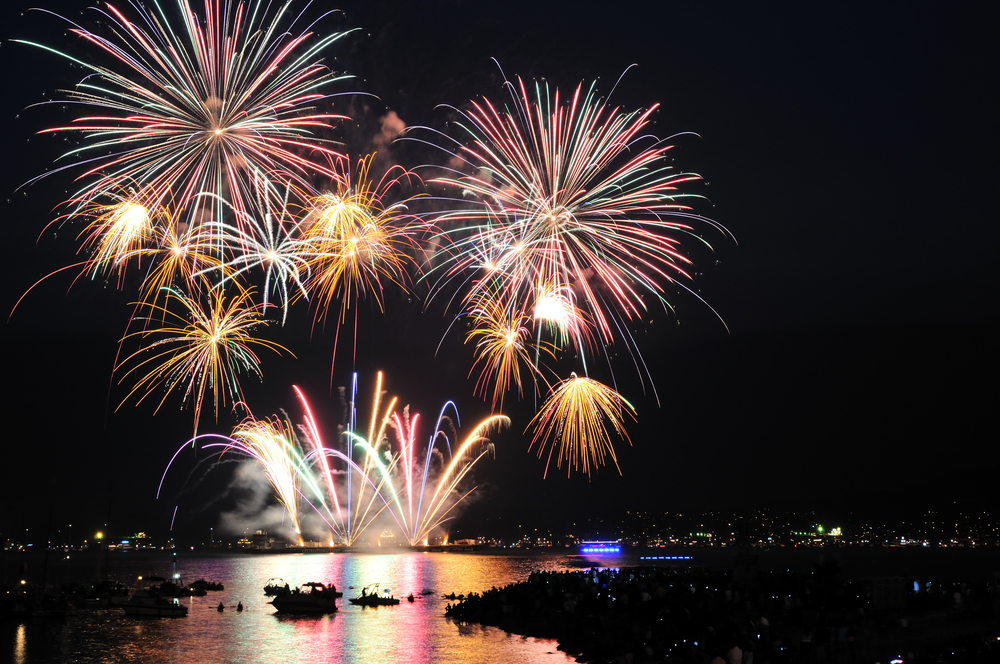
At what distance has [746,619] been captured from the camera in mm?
30516

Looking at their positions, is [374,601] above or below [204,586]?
below

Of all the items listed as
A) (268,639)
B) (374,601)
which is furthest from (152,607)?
(268,639)

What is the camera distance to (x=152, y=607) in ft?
173

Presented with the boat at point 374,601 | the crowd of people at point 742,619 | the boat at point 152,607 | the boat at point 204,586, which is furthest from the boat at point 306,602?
the boat at point 204,586

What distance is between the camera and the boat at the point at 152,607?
5250cm

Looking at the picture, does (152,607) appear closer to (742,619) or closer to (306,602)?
(306,602)

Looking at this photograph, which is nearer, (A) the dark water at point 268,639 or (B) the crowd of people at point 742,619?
(B) the crowd of people at point 742,619

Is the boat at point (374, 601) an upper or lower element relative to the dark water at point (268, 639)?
lower

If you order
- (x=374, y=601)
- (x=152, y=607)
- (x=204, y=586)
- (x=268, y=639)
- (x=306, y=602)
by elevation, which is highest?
(x=152, y=607)

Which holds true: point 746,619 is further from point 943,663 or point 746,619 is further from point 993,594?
point 993,594

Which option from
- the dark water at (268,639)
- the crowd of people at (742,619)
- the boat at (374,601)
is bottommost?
the boat at (374,601)

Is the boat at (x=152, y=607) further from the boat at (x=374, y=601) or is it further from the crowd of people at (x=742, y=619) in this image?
the crowd of people at (x=742, y=619)

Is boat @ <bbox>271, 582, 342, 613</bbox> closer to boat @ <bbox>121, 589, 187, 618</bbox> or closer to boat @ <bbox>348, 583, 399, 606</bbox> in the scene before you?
boat @ <bbox>348, 583, 399, 606</bbox>

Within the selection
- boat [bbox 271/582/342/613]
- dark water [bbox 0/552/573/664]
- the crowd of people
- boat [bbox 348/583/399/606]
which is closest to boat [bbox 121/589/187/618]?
dark water [bbox 0/552/573/664]
